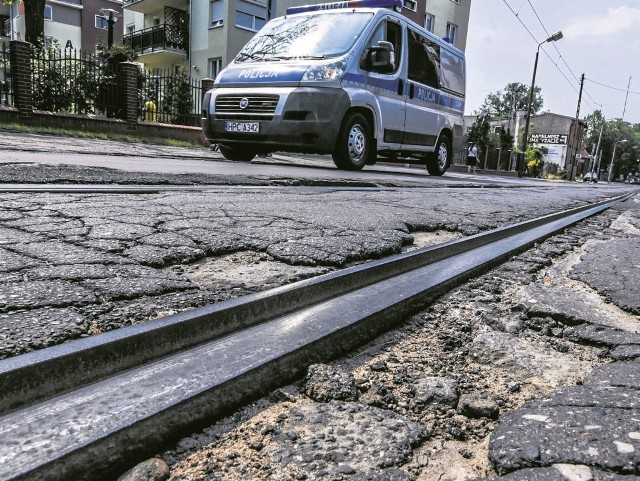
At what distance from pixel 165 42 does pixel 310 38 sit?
20202 mm

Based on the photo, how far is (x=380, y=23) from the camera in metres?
7.70

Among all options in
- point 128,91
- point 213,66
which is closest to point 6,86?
point 128,91

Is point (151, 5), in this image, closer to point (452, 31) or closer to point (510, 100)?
point (452, 31)

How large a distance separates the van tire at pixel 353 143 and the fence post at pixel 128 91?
29.6 feet

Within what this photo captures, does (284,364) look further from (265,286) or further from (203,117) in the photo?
(203,117)

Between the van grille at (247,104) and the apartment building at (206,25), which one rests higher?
the apartment building at (206,25)

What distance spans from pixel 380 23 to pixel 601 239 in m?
5.27

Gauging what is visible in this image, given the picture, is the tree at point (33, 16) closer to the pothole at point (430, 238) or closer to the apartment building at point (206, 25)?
the apartment building at point (206, 25)

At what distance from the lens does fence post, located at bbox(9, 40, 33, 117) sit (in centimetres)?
1242

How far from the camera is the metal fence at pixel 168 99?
1554cm

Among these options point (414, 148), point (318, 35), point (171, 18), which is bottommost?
point (414, 148)

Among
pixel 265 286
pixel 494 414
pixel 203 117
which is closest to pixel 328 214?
pixel 265 286

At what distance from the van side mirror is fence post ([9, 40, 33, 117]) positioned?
902 cm

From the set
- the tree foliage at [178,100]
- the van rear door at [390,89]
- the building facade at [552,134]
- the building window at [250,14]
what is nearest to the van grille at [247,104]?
the van rear door at [390,89]
